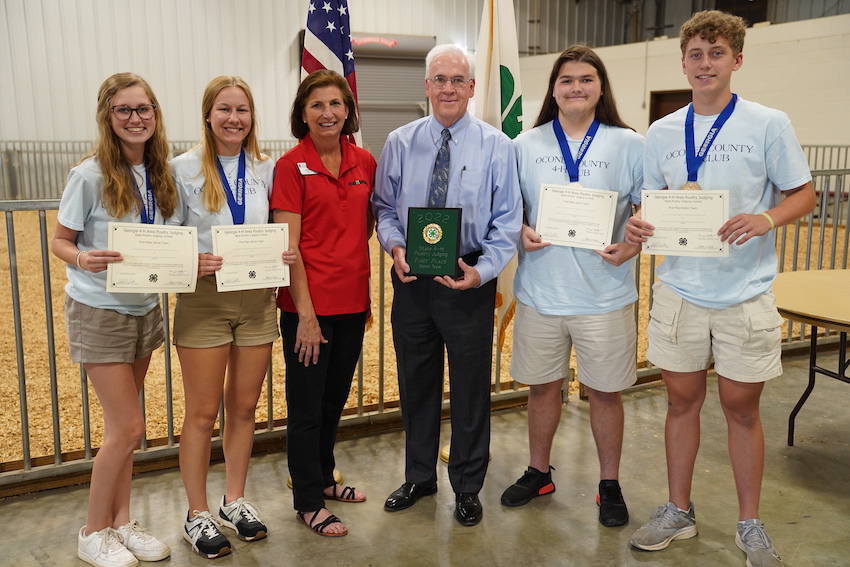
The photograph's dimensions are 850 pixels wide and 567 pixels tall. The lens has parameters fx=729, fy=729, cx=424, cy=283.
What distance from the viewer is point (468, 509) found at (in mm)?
2828

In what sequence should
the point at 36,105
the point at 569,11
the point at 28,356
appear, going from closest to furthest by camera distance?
the point at 28,356, the point at 36,105, the point at 569,11

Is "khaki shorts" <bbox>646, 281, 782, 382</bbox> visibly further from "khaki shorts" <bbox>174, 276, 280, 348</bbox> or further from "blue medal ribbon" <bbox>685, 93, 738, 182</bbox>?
"khaki shorts" <bbox>174, 276, 280, 348</bbox>

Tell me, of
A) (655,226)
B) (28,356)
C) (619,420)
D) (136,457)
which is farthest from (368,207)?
(28,356)

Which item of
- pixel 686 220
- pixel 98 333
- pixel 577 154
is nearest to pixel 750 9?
pixel 577 154

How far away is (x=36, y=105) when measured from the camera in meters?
13.6

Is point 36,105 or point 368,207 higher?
point 36,105

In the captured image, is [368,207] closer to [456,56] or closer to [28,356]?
[456,56]

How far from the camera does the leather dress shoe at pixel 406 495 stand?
293 centimetres

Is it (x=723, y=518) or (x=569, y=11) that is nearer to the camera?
(x=723, y=518)

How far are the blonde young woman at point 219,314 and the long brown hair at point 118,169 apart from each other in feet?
0.25

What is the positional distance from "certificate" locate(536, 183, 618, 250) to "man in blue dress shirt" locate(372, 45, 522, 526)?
0.12 meters

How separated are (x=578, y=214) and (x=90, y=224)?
5.29 ft

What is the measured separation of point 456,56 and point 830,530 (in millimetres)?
2256

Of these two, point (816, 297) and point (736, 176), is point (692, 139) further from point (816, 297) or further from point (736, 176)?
point (816, 297)
